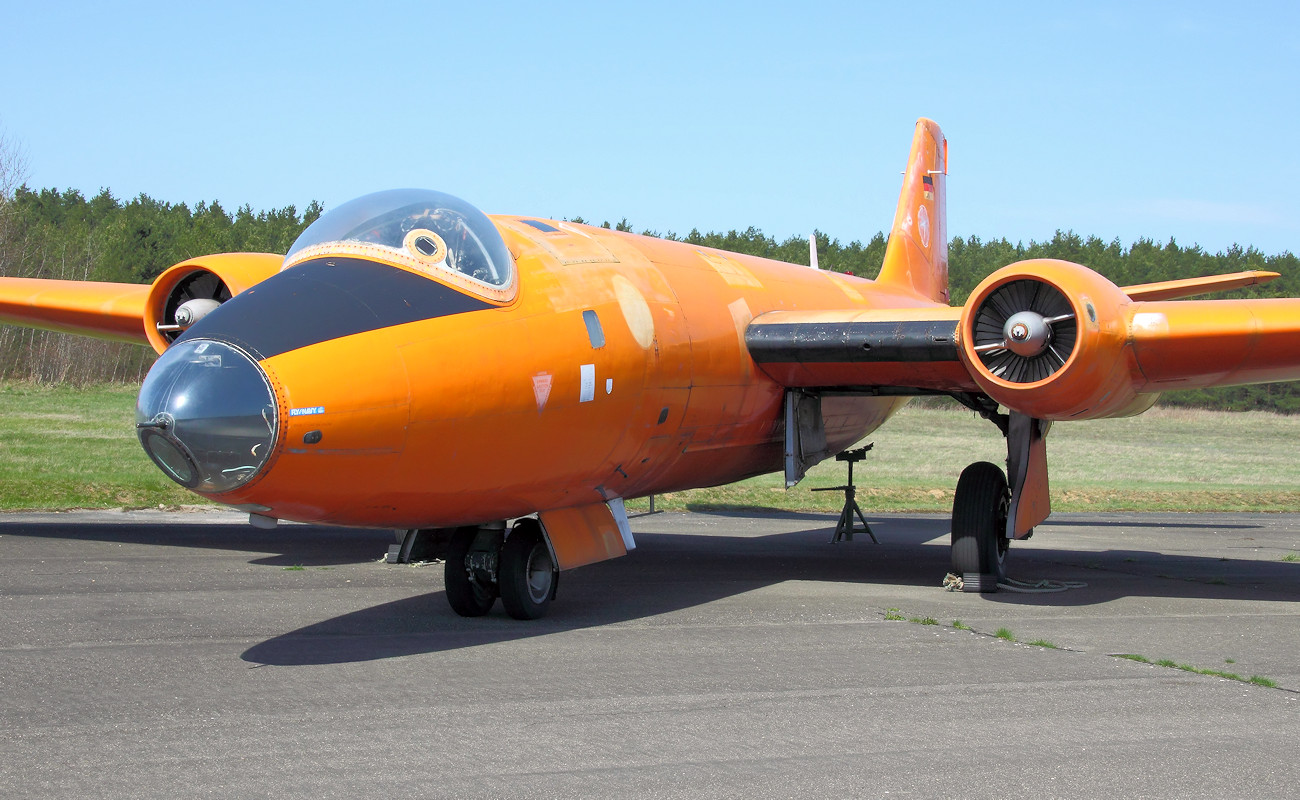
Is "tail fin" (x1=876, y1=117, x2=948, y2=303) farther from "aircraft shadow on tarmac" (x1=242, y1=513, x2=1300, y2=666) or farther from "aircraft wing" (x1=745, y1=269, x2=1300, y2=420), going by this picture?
"aircraft wing" (x1=745, y1=269, x2=1300, y2=420)

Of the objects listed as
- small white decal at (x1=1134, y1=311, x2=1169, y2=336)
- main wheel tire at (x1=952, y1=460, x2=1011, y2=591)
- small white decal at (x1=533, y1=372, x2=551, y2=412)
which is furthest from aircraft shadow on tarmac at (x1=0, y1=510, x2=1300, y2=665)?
small white decal at (x1=1134, y1=311, x2=1169, y2=336)

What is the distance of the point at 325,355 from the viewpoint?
7348mm

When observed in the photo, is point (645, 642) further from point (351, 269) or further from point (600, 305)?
point (351, 269)

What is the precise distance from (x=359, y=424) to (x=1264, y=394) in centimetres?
7572

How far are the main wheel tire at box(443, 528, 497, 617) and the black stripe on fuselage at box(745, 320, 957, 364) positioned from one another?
3.55 m

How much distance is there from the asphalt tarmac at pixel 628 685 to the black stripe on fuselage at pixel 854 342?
231cm

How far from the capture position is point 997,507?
12.5m

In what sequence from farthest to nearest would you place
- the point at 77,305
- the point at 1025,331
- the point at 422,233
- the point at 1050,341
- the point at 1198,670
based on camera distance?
the point at 77,305, the point at 1050,341, the point at 1025,331, the point at 422,233, the point at 1198,670

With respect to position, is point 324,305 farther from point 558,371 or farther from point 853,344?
point 853,344

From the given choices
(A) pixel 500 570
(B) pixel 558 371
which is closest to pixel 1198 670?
(B) pixel 558 371

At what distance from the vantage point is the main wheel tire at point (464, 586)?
9.57m

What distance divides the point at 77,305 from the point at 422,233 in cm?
823

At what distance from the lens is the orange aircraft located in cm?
726

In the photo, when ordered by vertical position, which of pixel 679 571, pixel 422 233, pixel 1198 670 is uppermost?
pixel 422 233
